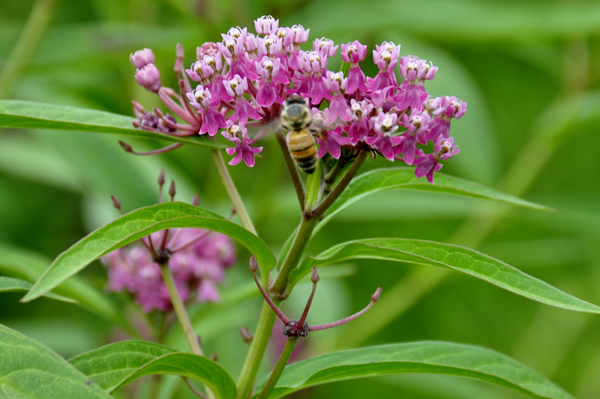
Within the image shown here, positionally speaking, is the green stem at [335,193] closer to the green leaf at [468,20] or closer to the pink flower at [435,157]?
the pink flower at [435,157]

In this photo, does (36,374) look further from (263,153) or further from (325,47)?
(263,153)

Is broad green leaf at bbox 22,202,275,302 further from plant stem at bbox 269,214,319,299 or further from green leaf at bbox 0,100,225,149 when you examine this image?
green leaf at bbox 0,100,225,149

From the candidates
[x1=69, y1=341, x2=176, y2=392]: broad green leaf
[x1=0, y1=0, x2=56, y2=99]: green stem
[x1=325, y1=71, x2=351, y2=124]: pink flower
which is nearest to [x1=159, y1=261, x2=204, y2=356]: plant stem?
[x1=69, y1=341, x2=176, y2=392]: broad green leaf

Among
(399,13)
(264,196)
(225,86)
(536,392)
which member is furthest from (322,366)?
(399,13)

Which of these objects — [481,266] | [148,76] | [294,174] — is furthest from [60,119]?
[481,266]

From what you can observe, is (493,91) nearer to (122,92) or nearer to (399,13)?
(399,13)

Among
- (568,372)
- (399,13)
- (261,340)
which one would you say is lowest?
(568,372)
